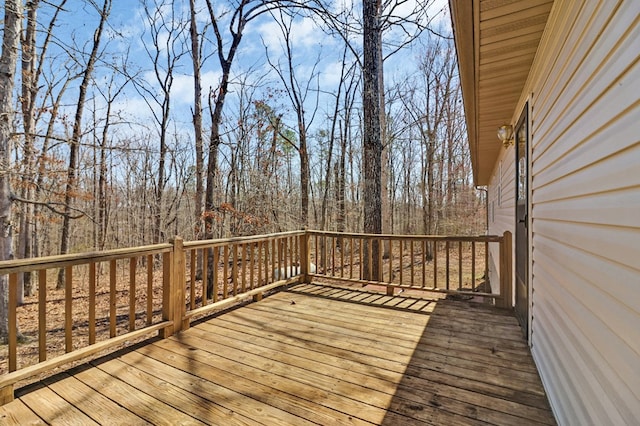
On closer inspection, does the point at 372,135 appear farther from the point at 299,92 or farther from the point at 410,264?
the point at 299,92

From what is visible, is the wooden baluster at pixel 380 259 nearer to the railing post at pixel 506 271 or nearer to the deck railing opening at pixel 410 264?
the deck railing opening at pixel 410 264

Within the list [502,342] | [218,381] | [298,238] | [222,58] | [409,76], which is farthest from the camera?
[409,76]

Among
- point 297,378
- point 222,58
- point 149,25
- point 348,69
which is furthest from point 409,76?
point 297,378

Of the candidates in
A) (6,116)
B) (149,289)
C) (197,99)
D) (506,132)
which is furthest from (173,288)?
(197,99)

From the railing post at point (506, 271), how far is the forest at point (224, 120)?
2.85 metres

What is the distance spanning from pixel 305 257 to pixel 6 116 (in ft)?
14.7

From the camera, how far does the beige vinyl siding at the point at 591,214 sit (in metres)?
1.02

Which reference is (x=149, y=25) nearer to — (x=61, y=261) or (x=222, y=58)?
(x=222, y=58)

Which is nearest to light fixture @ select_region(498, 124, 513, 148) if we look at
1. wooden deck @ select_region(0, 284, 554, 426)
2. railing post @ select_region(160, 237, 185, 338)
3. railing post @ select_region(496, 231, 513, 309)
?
railing post @ select_region(496, 231, 513, 309)

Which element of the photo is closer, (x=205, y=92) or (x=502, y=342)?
(x=502, y=342)

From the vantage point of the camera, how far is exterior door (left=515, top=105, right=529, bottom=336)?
2873mm

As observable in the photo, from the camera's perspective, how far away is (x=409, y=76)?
39.3ft

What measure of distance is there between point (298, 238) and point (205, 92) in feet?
17.8

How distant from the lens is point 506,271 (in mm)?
3697
